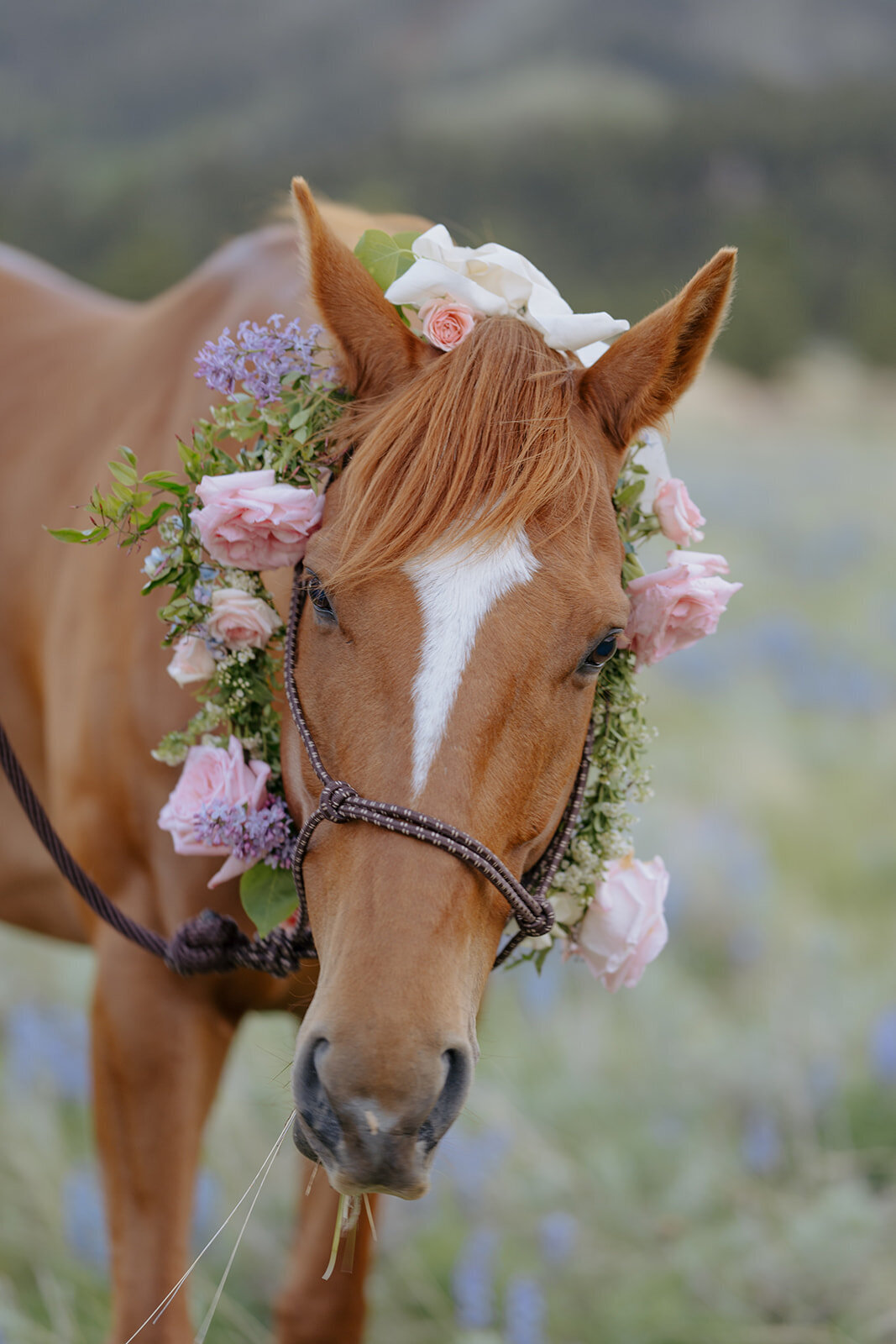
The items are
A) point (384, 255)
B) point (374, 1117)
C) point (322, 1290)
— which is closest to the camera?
point (374, 1117)

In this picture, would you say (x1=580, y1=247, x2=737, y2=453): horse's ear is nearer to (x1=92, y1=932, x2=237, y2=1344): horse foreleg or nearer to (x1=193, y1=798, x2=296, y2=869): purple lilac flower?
(x1=193, y1=798, x2=296, y2=869): purple lilac flower

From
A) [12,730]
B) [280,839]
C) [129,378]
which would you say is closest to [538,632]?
[280,839]

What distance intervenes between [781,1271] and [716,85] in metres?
64.1

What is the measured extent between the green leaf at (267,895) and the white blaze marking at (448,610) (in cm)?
49

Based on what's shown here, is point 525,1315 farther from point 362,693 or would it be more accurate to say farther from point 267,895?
point 362,693

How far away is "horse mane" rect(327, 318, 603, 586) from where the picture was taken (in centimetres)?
152

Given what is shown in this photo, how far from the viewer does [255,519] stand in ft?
5.41

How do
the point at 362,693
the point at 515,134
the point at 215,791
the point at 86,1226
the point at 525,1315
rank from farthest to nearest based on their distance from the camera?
the point at 515,134
the point at 86,1226
the point at 525,1315
the point at 215,791
the point at 362,693

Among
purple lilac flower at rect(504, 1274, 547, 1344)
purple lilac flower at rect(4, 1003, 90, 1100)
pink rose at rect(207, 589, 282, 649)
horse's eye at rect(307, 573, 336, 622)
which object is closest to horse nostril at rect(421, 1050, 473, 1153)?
horse's eye at rect(307, 573, 336, 622)

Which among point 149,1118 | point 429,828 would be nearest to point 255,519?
point 429,828

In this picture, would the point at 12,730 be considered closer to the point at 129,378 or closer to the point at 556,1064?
the point at 129,378

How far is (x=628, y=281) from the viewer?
38469 millimetres

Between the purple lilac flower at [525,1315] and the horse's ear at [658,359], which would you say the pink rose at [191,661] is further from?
the purple lilac flower at [525,1315]

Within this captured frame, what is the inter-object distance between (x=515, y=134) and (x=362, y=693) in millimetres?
58391
